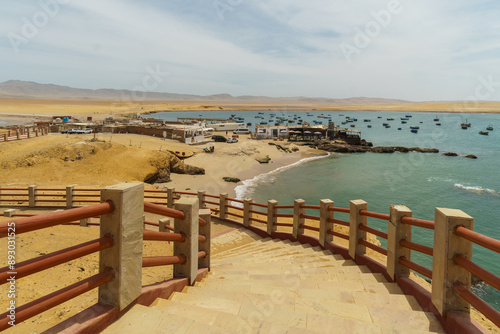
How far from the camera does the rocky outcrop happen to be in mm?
27028

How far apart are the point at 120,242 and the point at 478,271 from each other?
3373mm

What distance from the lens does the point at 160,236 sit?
383cm

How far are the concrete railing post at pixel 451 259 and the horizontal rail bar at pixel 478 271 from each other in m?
0.09

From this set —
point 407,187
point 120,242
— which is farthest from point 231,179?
point 120,242

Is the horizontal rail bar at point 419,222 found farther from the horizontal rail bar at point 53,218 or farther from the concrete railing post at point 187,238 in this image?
the horizontal rail bar at point 53,218

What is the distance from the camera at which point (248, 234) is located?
36.8 ft

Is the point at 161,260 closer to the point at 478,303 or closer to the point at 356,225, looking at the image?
the point at 478,303

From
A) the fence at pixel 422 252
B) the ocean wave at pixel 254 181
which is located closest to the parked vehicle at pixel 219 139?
the ocean wave at pixel 254 181

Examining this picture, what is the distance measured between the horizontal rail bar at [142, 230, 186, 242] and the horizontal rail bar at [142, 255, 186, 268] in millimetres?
227

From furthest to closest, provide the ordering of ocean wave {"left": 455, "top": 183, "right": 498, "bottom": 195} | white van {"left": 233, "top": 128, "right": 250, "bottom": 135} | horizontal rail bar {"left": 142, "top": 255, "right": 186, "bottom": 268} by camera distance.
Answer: white van {"left": 233, "top": 128, "right": 250, "bottom": 135} < ocean wave {"left": 455, "top": 183, "right": 498, "bottom": 195} < horizontal rail bar {"left": 142, "top": 255, "right": 186, "bottom": 268}

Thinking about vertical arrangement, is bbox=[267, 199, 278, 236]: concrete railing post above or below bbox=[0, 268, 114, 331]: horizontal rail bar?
below

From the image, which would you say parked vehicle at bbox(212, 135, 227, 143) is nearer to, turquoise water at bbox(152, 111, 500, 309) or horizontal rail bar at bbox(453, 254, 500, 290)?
turquoise water at bbox(152, 111, 500, 309)

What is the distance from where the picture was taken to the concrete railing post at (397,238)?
4.78 m

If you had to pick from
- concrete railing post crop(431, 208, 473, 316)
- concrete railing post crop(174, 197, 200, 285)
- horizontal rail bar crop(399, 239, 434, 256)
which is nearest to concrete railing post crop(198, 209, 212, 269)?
concrete railing post crop(174, 197, 200, 285)
